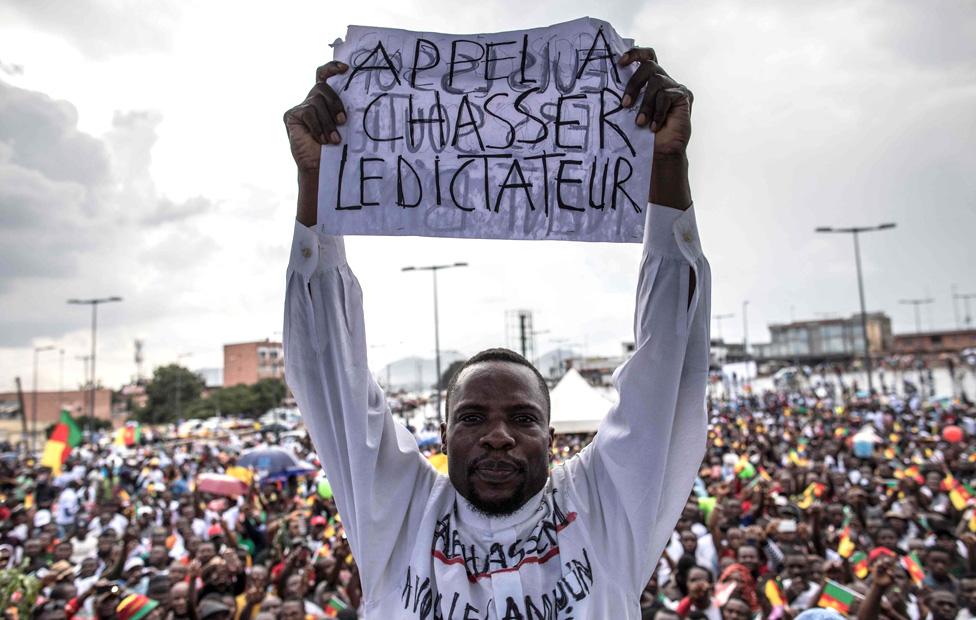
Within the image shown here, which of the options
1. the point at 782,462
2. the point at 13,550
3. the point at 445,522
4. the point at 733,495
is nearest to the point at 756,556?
the point at 733,495

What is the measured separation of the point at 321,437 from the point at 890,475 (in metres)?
12.0

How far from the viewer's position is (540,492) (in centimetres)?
203

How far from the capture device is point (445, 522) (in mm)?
2018

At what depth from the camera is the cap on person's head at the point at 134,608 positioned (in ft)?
17.5

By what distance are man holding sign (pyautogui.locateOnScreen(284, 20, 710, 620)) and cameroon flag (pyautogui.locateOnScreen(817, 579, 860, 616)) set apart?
411 cm

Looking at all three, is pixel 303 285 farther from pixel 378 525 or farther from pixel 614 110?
pixel 614 110

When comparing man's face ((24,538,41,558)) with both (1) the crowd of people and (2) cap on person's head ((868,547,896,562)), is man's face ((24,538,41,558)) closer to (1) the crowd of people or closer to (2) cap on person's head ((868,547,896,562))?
(1) the crowd of people

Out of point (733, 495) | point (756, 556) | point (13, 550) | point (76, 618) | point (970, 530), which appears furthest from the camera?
point (733, 495)

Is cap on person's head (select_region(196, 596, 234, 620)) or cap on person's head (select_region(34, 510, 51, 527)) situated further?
cap on person's head (select_region(34, 510, 51, 527))

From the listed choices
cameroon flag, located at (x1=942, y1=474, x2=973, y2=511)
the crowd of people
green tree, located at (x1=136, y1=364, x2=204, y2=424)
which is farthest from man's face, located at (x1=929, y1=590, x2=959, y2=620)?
green tree, located at (x1=136, y1=364, x2=204, y2=424)

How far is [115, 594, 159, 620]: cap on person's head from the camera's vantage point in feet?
17.5

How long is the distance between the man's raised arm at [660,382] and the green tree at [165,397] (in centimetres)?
7458

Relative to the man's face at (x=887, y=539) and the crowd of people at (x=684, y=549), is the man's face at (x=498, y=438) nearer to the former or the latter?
the crowd of people at (x=684, y=549)

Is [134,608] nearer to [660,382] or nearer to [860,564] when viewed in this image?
[660,382]
